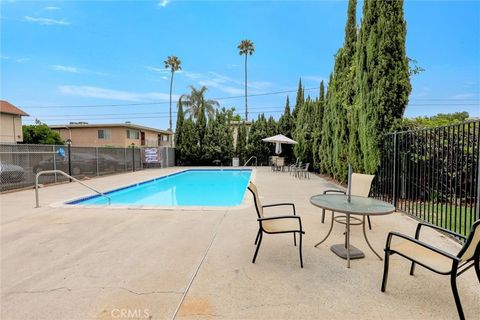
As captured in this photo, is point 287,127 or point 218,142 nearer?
point 218,142

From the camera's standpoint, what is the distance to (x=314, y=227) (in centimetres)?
440

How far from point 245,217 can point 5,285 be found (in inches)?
138

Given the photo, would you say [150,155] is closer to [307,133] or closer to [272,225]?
[307,133]

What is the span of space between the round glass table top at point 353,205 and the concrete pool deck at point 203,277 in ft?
2.13

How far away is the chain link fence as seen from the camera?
27.6 feet

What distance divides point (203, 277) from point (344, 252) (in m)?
1.81

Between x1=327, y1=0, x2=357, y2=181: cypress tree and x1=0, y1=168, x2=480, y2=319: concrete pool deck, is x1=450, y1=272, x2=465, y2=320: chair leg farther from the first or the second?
x1=327, y1=0, x2=357, y2=181: cypress tree

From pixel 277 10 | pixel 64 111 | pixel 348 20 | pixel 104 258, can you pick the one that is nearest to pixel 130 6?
pixel 277 10

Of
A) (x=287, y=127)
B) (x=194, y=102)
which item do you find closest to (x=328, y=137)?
(x=287, y=127)

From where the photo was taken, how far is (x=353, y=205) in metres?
3.13

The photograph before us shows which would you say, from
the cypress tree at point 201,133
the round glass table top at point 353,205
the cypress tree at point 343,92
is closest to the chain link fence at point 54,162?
the cypress tree at point 201,133

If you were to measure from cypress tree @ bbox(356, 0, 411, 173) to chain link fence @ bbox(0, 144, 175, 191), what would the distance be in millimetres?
11131

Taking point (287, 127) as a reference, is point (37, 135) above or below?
below

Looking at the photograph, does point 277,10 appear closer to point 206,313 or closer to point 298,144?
point 298,144
